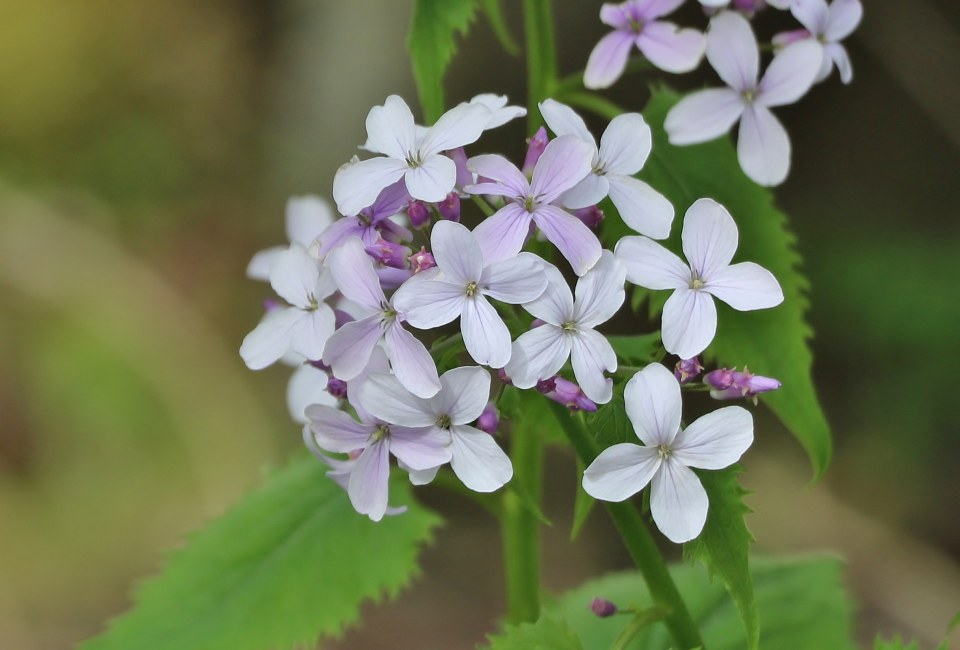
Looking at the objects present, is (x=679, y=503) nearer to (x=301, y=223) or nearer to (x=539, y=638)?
(x=539, y=638)

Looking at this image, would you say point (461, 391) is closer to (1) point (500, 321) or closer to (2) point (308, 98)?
(1) point (500, 321)

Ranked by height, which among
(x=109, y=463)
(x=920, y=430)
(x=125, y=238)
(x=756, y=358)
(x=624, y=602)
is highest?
(x=125, y=238)

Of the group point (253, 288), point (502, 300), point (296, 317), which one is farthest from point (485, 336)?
point (253, 288)

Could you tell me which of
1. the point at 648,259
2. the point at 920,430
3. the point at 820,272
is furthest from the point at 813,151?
the point at 648,259

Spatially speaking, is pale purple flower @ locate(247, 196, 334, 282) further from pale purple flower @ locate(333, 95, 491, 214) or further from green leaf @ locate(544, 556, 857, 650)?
green leaf @ locate(544, 556, 857, 650)

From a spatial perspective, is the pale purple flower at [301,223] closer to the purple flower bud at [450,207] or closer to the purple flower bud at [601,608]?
the purple flower bud at [450,207]

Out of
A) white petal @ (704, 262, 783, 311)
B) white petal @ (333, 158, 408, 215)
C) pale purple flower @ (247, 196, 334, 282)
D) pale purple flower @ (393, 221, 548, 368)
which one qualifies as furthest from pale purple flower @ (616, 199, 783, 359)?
pale purple flower @ (247, 196, 334, 282)
